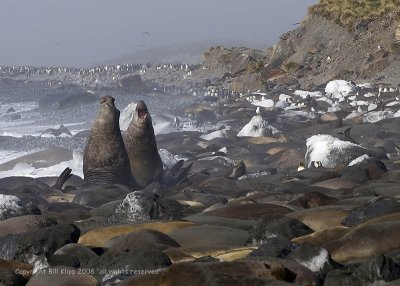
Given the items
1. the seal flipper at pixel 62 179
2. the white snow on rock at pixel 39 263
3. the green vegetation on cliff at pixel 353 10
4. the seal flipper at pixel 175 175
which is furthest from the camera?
the green vegetation on cliff at pixel 353 10

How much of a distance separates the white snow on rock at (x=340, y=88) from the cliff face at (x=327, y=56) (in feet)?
6.71

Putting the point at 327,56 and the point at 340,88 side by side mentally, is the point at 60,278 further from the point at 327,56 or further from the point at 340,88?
the point at 327,56

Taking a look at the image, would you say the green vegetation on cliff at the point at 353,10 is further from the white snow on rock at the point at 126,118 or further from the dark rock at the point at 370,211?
the dark rock at the point at 370,211

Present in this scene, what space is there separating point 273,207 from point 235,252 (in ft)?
6.20

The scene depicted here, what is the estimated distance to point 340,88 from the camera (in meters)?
30.8

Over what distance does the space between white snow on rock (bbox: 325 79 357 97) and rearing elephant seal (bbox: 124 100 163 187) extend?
1615 cm

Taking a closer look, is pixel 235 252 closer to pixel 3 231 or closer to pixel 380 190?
pixel 3 231

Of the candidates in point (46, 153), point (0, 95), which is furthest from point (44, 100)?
point (46, 153)

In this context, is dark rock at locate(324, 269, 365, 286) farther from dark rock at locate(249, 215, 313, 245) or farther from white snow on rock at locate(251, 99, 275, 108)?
white snow on rock at locate(251, 99, 275, 108)

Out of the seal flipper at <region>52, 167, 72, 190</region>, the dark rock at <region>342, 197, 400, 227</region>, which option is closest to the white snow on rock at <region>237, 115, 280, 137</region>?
the seal flipper at <region>52, 167, 72, 190</region>

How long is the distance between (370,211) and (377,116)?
1596cm

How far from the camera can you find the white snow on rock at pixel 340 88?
1188 inches

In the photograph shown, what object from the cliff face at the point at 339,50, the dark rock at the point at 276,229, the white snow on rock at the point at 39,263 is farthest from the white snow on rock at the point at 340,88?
the white snow on rock at the point at 39,263

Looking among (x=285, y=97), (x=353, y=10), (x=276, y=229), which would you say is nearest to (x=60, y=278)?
(x=276, y=229)
